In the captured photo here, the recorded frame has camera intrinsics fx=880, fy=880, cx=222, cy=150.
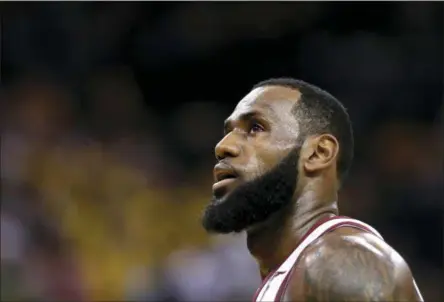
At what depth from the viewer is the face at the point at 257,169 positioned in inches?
97.6

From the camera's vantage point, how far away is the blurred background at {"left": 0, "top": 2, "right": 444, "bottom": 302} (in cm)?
552

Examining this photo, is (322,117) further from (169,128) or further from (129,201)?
(169,128)

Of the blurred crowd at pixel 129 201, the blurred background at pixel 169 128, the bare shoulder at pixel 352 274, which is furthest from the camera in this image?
the blurred background at pixel 169 128

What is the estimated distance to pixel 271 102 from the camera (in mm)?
2564

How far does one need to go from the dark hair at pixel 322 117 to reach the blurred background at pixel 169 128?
280 centimetres

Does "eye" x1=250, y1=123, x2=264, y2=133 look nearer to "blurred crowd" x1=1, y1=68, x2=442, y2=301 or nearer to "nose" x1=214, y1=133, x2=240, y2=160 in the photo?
"nose" x1=214, y1=133, x2=240, y2=160

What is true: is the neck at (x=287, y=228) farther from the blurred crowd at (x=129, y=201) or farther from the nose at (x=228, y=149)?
the blurred crowd at (x=129, y=201)

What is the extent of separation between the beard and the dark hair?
11 centimetres

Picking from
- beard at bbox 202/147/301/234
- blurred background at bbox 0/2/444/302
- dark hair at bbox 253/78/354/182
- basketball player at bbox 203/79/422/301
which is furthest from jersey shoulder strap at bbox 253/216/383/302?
blurred background at bbox 0/2/444/302

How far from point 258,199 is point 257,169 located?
0.28 ft

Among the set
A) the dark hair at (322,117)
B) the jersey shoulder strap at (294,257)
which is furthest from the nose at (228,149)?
the jersey shoulder strap at (294,257)

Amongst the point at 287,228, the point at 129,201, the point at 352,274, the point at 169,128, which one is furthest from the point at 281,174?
the point at 169,128

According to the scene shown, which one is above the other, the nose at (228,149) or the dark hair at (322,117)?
the dark hair at (322,117)

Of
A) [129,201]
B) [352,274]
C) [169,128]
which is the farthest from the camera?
[169,128]
